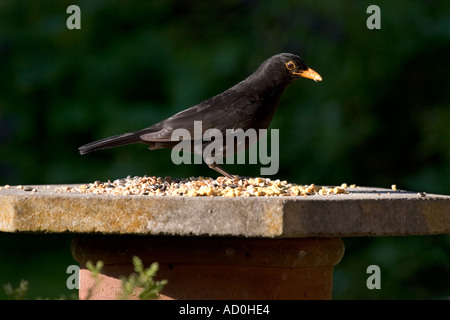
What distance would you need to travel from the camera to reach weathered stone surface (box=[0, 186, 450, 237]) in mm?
2605

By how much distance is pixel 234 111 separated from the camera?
3.49 metres

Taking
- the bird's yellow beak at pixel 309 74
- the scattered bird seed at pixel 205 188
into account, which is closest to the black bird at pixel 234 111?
the bird's yellow beak at pixel 309 74

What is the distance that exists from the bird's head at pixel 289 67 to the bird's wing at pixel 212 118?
19cm

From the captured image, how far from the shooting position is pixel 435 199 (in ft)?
9.57

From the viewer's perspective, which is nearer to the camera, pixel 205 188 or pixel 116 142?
pixel 205 188

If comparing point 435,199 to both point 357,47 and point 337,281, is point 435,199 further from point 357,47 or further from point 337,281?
point 357,47

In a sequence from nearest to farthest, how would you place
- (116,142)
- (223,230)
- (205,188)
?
1. (223,230)
2. (205,188)
3. (116,142)

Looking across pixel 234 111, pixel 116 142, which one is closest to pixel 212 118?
pixel 234 111

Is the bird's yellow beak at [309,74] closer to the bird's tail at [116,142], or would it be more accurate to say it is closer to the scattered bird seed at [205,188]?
the scattered bird seed at [205,188]

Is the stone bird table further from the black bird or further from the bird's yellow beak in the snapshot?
the bird's yellow beak

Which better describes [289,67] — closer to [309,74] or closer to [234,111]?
[309,74]

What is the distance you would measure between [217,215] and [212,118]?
0.88 m

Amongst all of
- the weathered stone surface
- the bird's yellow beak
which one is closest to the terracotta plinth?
the weathered stone surface

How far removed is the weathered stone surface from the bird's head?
3.19ft
